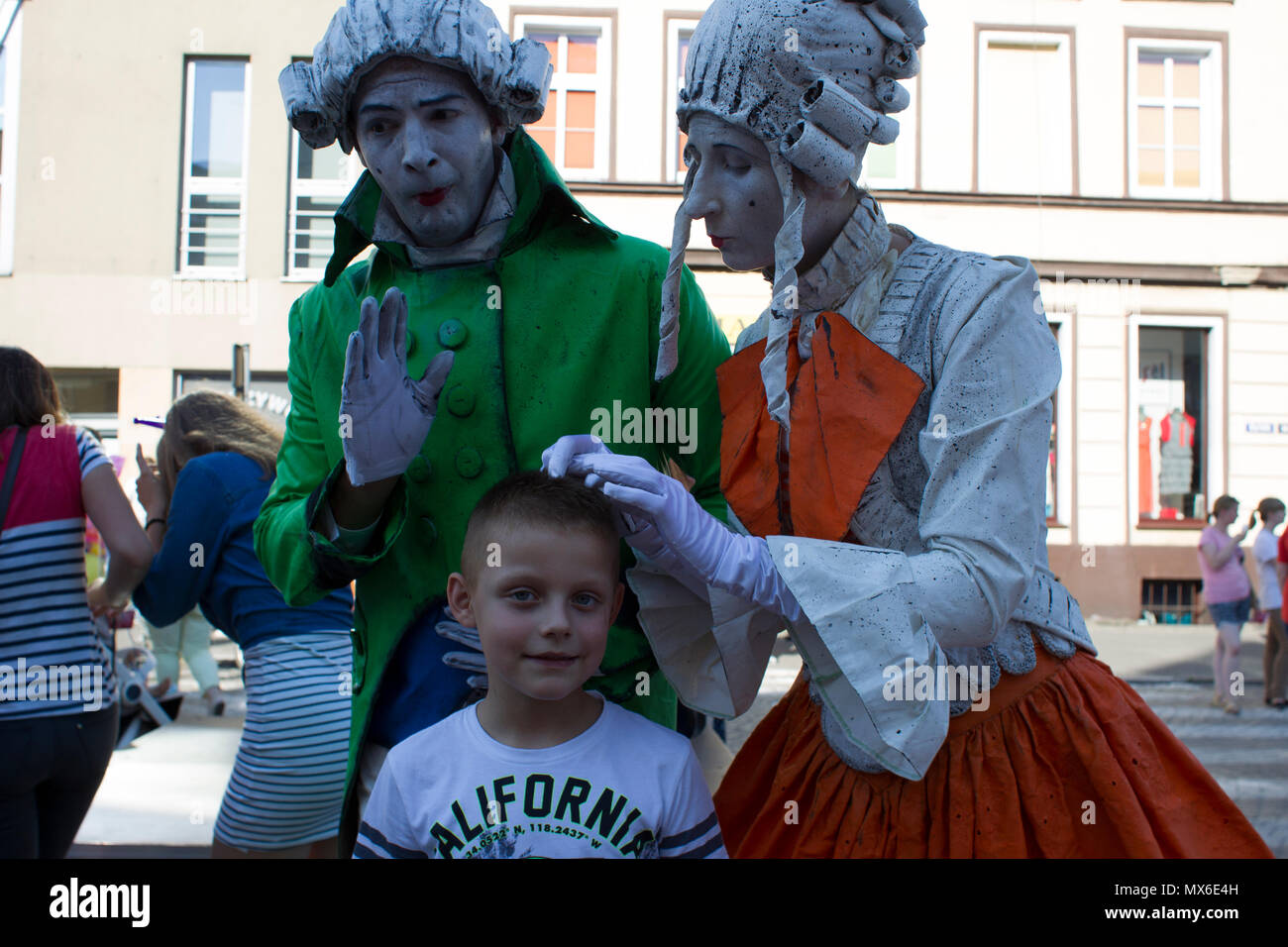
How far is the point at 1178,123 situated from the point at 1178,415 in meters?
3.38

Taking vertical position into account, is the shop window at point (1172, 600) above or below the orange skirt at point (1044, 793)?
below

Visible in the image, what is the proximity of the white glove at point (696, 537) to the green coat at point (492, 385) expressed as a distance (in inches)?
16.0

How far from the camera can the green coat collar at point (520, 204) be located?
1.78 metres

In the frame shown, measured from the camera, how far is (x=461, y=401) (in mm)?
1708

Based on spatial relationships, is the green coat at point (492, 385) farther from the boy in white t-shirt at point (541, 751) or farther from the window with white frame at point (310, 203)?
the window with white frame at point (310, 203)

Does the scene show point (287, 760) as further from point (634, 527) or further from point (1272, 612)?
point (1272, 612)

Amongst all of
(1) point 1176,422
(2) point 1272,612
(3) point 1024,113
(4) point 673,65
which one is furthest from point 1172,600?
(4) point 673,65

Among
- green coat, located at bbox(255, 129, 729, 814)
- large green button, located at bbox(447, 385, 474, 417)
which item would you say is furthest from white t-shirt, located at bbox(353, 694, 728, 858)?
large green button, located at bbox(447, 385, 474, 417)

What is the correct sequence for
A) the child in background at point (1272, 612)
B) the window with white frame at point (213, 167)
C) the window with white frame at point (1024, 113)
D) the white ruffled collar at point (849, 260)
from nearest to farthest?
the white ruffled collar at point (849, 260)
the child in background at point (1272, 612)
the window with white frame at point (213, 167)
the window with white frame at point (1024, 113)

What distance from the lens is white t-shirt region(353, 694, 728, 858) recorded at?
144 cm

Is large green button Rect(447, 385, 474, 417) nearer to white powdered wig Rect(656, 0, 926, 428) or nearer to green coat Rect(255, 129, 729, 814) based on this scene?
green coat Rect(255, 129, 729, 814)

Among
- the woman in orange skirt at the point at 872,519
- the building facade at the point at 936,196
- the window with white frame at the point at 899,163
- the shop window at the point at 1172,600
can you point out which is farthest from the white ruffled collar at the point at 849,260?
the shop window at the point at 1172,600

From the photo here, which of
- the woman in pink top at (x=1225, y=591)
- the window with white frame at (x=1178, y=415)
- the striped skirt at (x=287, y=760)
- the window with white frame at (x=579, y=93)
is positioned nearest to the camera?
the striped skirt at (x=287, y=760)

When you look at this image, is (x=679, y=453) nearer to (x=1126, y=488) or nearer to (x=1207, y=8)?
(x=1126, y=488)
